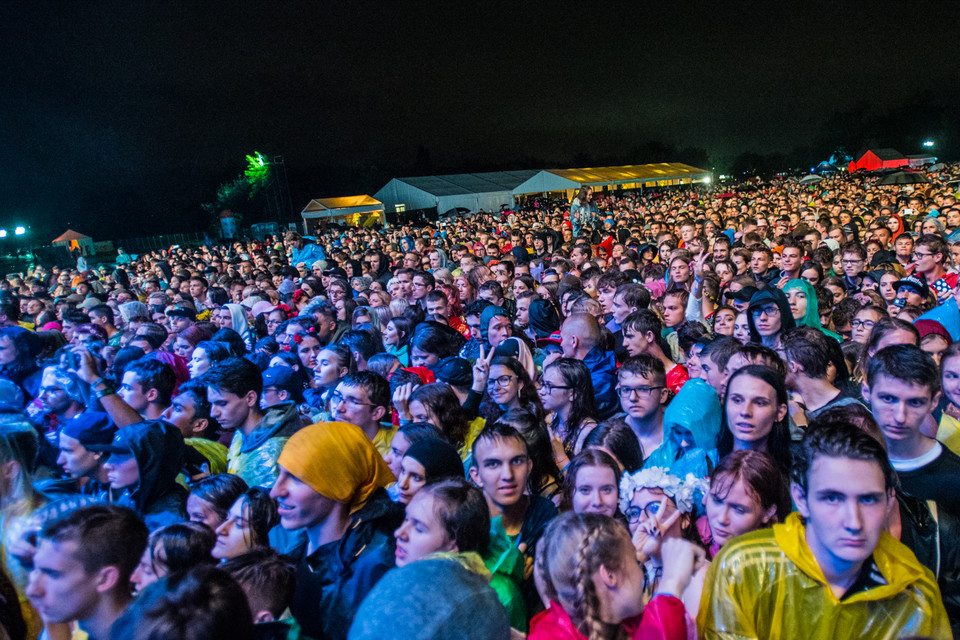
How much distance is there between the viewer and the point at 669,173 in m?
43.8

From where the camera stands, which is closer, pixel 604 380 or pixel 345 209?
pixel 604 380

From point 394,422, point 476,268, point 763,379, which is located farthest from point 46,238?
point 763,379

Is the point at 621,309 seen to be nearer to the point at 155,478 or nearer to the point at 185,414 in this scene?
the point at 185,414

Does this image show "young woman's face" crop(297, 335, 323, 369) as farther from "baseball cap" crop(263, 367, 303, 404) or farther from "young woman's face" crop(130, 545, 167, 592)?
"young woman's face" crop(130, 545, 167, 592)

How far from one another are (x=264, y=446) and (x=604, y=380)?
2.36 meters

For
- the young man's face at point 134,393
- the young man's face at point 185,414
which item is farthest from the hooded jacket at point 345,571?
the young man's face at point 134,393

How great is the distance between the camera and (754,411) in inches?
106

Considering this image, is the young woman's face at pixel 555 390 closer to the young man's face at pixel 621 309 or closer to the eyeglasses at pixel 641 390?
the eyeglasses at pixel 641 390

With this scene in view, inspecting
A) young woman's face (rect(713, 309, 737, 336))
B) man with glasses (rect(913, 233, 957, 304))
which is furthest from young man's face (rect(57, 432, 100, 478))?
man with glasses (rect(913, 233, 957, 304))

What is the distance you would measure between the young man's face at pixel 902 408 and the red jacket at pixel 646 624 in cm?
147

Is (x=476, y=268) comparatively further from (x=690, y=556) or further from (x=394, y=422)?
(x=690, y=556)

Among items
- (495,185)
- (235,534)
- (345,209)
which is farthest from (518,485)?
(495,185)

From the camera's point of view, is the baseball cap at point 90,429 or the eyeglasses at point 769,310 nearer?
the baseball cap at point 90,429

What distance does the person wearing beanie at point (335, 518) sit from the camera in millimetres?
2180
